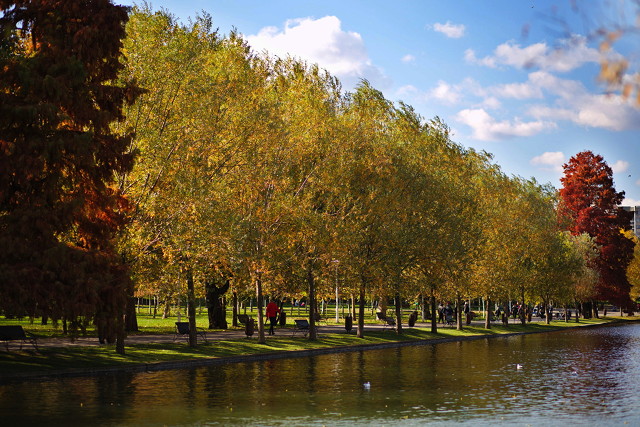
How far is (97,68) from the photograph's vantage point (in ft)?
80.3

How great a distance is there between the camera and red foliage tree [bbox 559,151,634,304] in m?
102

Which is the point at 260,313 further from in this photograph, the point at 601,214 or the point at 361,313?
the point at 601,214

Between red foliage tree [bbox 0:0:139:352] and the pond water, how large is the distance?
2882mm

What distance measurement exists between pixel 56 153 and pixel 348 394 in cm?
1057

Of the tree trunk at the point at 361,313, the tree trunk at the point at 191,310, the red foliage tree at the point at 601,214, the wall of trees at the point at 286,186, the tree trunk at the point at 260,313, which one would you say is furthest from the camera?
the red foliage tree at the point at 601,214

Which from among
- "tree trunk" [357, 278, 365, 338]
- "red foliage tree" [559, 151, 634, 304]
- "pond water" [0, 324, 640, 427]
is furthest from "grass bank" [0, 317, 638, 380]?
"red foliage tree" [559, 151, 634, 304]

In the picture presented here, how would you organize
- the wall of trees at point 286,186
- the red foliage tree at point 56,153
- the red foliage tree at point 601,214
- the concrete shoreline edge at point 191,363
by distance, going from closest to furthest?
the red foliage tree at point 56,153, the concrete shoreline edge at point 191,363, the wall of trees at point 286,186, the red foliage tree at point 601,214

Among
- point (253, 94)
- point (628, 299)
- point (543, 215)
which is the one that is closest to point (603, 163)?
point (628, 299)

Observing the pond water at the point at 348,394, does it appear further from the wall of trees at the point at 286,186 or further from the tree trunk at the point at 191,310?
the wall of trees at the point at 286,186

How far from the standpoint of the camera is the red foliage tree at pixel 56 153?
21.4 meters

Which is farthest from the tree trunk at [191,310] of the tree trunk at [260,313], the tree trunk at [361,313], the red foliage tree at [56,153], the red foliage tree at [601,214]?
the red foliage tree at [601,214]

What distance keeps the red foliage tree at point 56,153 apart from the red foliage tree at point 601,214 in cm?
8550

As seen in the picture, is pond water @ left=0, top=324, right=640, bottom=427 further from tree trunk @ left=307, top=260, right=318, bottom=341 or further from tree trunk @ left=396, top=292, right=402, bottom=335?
tree trunk @ left=396, top=292, right=402, bottom=335

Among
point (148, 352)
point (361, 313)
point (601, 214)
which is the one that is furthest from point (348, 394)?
point (601, 214)
